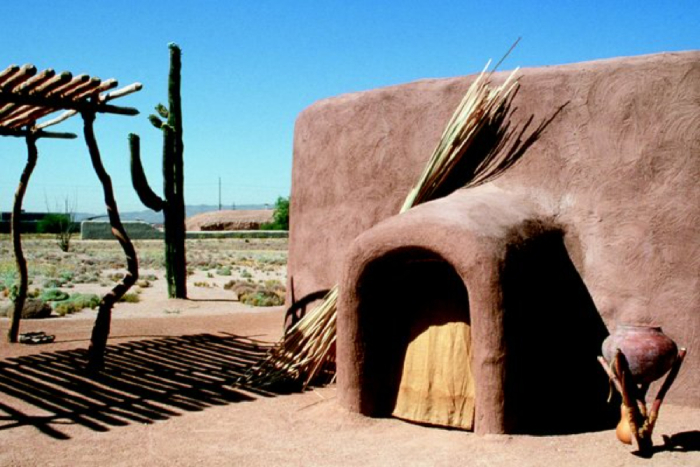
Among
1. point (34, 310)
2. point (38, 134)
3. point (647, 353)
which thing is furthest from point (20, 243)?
point (647, 353)

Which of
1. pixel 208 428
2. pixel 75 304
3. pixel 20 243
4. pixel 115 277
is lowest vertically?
pixel 208 428

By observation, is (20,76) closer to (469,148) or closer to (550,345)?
(469,148)

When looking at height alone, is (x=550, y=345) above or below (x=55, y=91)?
below

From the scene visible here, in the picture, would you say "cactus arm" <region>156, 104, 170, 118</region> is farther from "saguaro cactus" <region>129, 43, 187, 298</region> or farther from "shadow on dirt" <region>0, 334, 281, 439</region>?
"shadow on dirt" <region>0, 334, 281, 439</region>

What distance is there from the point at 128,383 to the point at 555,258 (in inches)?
164

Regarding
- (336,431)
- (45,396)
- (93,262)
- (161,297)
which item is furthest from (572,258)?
(93,262)

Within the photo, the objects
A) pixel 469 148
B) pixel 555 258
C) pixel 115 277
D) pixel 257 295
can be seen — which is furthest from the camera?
pixel 115 277

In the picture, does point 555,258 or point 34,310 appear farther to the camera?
point 34,310

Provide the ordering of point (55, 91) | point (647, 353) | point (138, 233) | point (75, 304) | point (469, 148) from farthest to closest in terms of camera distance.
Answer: point (138, 233) < point (75, 304) < point (55, 91) < point (469, 148) < point (647, 353)

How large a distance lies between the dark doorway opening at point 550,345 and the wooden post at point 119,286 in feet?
13.3

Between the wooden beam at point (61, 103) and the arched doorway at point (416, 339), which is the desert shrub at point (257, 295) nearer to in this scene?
the wooden beam at point (61, 103)

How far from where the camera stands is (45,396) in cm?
651

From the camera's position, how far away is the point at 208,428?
556 cm

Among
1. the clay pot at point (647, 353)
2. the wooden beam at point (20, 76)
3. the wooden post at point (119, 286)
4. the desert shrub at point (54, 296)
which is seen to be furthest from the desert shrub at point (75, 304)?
the clay pot at point (647, 353)
